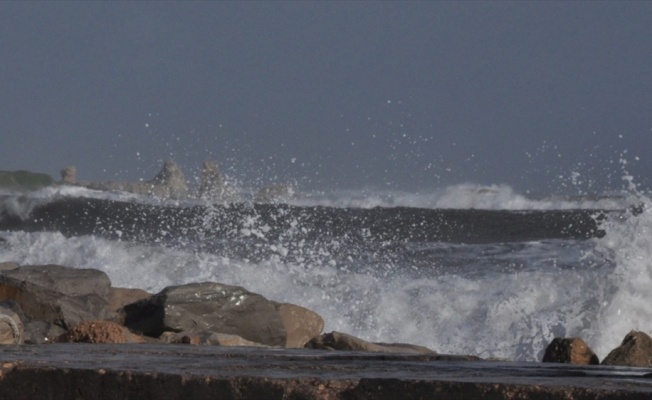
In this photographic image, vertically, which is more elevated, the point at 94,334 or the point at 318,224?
the point at 318,224

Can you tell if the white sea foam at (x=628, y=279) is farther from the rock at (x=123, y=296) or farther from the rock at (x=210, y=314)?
the rock at (x=123, y=296)

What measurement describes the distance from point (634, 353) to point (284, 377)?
3406 mm

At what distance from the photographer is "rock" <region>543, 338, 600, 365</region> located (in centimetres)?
595

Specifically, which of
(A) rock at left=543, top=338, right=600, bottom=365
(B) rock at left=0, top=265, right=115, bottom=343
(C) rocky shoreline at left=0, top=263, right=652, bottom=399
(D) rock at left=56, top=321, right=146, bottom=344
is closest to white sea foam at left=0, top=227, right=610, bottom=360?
(B) rock at left=0, top=265, right=115, bottom=343

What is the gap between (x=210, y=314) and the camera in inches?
360

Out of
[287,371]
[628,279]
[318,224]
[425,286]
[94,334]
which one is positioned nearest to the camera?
[287,371]

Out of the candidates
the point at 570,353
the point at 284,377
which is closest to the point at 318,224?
the point at 570,353

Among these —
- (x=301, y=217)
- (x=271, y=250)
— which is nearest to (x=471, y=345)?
(x=271, y=250)

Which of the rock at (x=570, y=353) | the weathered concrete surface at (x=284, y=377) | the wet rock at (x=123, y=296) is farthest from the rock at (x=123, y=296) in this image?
the weathered concrete surface at (x=284, y=377)

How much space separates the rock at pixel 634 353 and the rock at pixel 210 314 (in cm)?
323

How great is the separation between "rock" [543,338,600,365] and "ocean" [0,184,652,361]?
4.37m

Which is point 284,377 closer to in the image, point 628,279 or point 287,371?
point 287,371

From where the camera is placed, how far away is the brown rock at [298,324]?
9680 millimetres

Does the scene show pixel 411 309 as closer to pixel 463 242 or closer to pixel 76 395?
pixel 463 242
